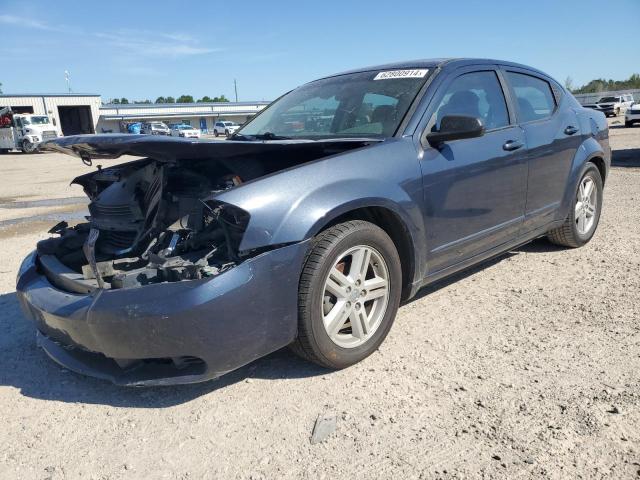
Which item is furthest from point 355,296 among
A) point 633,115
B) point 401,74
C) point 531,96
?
point 633,115

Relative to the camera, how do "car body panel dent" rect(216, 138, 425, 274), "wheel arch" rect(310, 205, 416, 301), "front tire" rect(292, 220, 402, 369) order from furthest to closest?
"wheel arch" rect(310, 205, 416, 301) → "front tire" rect(292, 220, 402, 369) → "car body panel dent" rect(216, 138, 425, 274)

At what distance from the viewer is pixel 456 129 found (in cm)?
313

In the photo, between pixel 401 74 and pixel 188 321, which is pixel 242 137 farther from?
pixel 188 321

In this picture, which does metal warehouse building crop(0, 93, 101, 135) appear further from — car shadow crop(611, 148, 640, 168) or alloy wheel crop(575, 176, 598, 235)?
alloy wheel crop(575, 176, 598, 235)

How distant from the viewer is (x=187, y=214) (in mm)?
2938

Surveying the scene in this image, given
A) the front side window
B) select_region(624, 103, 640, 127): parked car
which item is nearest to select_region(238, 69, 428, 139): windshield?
the front side window

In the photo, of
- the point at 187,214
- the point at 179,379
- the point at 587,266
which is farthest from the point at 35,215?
the point at 587,266

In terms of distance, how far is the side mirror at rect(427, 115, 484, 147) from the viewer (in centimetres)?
311

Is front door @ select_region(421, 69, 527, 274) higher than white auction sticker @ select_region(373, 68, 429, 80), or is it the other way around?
white auction sticker @ select_region(373, 68, 429, 80)

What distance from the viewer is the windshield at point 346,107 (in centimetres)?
339

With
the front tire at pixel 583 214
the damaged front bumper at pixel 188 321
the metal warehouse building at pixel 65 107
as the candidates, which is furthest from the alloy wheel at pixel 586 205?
the metal warehouse building at pixel 65 107

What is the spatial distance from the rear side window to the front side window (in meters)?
0.24

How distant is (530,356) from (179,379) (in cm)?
190

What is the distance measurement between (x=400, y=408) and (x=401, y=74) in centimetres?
228
